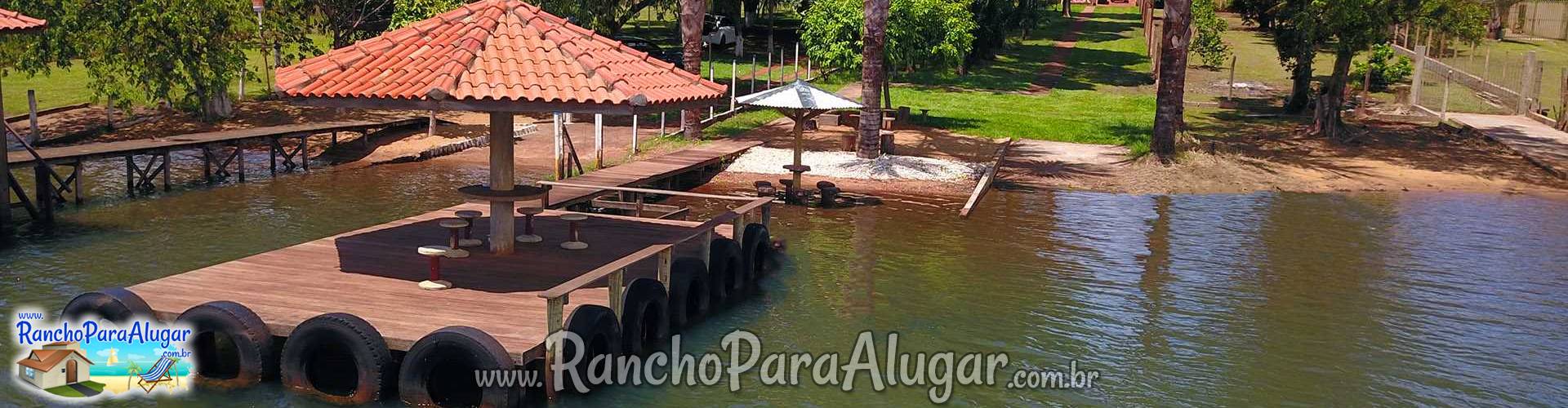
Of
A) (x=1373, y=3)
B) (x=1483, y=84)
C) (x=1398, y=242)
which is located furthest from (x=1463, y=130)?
(x=1398, y=242)

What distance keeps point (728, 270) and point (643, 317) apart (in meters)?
3.35

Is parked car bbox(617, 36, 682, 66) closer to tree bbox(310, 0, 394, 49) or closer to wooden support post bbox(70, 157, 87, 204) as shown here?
tree bbox(310, 0, 394, 49)

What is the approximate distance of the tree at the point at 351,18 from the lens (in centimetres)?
3759

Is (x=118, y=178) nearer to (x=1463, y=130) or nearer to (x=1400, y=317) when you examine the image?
(x=1400, y=317)

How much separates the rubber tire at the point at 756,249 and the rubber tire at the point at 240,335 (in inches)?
265

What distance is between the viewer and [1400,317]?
16.0 m

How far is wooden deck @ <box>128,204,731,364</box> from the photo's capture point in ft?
40.3

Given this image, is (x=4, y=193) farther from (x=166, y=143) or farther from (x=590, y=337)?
(x=590, y=337)

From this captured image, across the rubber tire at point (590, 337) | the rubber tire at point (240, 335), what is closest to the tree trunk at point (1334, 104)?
the rubber tire at point (590, 337)

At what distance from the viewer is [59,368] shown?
1195cm

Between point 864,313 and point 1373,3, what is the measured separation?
21.6 m

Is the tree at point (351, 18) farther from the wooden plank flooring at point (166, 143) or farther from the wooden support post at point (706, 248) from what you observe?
the wooden support post at point (706, 248)

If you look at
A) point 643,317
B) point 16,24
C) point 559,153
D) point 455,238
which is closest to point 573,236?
point 455,238

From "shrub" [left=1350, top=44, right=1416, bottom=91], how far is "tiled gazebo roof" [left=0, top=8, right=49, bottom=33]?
40.4 m
